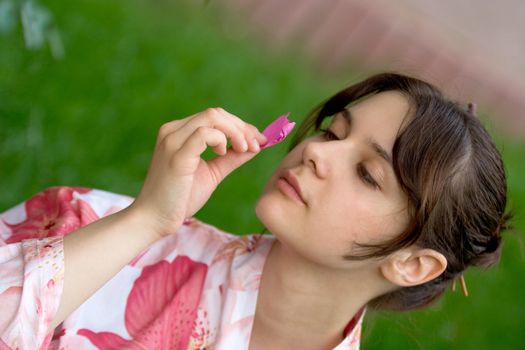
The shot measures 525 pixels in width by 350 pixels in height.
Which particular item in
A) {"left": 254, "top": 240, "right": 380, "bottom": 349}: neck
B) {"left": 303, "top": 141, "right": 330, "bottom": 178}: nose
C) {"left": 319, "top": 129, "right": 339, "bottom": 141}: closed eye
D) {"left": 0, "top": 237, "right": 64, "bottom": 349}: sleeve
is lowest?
{"left": 254, "top": 240, "right": 380, "bottom": 349}: neck

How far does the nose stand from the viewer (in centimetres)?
147

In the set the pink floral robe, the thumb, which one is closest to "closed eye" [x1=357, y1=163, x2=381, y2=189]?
the thumb

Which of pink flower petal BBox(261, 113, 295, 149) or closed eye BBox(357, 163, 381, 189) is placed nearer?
pink flower petal BBox(261, 113, 295, 149)

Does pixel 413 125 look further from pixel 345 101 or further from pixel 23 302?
pixel 23 302

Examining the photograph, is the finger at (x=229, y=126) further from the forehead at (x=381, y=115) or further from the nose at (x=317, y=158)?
the forehead at (x=381, y=115)

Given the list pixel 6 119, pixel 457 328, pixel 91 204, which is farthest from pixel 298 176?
pixel 457 328

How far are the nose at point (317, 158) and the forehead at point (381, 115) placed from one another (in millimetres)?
89

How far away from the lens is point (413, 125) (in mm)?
1498

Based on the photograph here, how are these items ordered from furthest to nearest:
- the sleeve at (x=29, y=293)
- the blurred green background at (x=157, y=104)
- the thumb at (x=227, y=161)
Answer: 1. the blurred green background at (x=157, y=104)
2. the thumb at (x=227, y=161)
3. the sleeve at (x=29, y=293)

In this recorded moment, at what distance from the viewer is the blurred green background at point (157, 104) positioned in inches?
95.1

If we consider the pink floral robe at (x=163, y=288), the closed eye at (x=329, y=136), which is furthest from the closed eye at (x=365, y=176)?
the pink floral robe at (x=163, y=288)

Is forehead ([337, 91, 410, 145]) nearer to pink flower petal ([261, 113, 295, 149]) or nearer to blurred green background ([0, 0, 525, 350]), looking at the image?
pink flower petal ([261, 113, 295, 149])

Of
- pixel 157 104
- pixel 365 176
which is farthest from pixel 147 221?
pixel 157 104

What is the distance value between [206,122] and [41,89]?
135 centimetres
